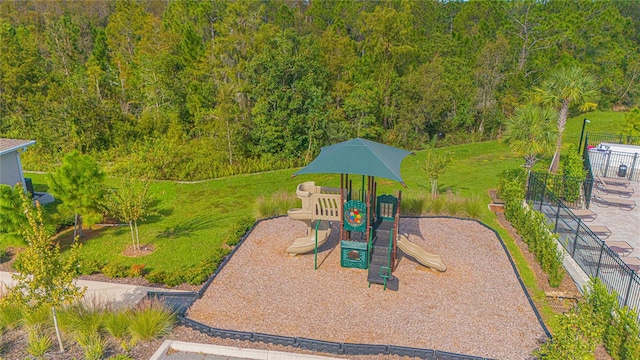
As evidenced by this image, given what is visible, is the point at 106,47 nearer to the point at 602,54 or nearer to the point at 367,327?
the point at 367,327

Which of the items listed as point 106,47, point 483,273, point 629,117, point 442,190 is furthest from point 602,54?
point 106,47

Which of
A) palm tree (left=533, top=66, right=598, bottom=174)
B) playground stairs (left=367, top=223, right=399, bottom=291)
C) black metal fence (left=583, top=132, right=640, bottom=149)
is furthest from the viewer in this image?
black metal fence (left=583, top=132, right=640, bottom=149)

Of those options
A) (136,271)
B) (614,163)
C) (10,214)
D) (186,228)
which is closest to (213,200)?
(186,228)

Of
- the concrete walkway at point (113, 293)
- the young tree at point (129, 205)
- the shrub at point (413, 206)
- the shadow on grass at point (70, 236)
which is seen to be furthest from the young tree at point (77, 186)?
the shrub at point (413, 206)

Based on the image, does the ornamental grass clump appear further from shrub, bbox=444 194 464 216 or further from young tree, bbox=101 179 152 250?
shrub, bbox=444 194 464 216

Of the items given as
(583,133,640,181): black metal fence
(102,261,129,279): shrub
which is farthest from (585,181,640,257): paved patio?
(102,261,129,279): shrub

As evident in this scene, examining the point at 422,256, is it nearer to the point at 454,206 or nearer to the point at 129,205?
the point at 454,206
